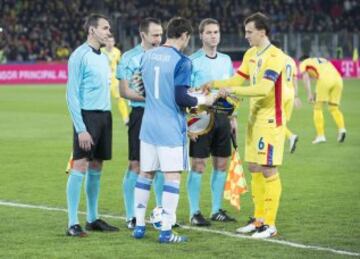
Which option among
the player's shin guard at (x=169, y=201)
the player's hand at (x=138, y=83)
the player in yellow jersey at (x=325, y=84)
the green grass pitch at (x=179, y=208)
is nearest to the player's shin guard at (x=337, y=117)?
the player in yellow jersey at (x=325, y=84)

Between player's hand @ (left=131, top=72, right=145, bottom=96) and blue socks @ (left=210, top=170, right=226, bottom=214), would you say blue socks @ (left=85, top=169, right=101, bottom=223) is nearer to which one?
player's hand @ (left=131, top=72, right=145, bottom=96)

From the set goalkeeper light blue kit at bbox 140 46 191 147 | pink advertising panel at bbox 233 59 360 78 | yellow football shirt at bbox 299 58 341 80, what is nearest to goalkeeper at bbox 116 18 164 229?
goalkeeper light blue kit at bbox 140 46 191 147

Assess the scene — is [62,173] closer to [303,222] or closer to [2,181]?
[2,181]

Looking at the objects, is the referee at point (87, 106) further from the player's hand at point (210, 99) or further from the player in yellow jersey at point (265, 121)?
the player in yellow jersey at point (265, 121)

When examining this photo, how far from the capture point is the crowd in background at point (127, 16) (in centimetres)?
4531

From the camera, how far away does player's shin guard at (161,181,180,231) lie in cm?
920

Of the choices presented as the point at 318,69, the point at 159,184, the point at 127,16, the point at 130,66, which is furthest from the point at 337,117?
the point at 127,16

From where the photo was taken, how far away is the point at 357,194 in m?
12.5

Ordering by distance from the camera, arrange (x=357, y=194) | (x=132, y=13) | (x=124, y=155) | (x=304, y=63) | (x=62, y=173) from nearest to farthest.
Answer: (x=357, y=194) < (x=62, y=173) < (x=124, y=155) < (x=304, y=63) < (x=132, y=13)

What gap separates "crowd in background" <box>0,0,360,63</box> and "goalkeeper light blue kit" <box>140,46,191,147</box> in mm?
35322

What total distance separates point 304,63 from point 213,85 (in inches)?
402

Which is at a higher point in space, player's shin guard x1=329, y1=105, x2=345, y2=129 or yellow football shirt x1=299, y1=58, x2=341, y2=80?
yellow football shirt x1=299, y1=58, x2=341, y2=80

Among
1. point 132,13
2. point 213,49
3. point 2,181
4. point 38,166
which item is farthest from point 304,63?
point 132,13

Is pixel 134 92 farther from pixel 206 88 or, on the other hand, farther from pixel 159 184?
pixel 159 184
